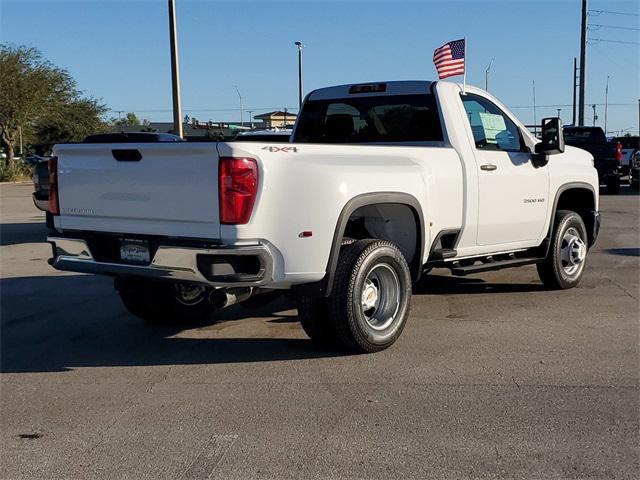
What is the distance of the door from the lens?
6555mm

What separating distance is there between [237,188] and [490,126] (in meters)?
3.38

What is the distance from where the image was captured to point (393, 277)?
5.67m

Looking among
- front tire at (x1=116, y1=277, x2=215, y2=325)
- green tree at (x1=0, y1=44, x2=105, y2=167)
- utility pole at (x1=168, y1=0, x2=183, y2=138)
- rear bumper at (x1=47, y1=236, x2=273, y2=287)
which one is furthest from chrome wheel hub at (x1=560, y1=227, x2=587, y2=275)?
green tree at (x1=0, y1=44, x2=105, y2=167)

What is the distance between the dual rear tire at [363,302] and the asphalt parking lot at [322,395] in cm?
19

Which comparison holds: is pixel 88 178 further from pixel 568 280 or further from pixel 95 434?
pixel 568 280

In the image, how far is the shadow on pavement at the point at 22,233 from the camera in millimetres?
13250

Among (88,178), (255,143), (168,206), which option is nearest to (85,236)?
(88,178)

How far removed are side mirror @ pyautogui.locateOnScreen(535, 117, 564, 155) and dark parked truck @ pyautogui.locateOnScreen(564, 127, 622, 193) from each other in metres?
14.1

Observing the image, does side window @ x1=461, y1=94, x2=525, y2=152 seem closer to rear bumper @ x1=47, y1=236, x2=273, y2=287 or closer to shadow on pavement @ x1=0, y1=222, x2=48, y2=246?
rear bumper @ x1=47, y1=236, x2=273, y2=287

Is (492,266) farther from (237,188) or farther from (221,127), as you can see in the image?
(221,127)

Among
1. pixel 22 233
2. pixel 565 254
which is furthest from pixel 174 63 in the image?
pixel 565 254

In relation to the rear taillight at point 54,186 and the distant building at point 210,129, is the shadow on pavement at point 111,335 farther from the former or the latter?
the distant building at point 210,129

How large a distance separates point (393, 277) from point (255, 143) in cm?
175

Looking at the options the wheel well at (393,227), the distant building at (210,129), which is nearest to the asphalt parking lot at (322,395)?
the wheel well at (393,227)
